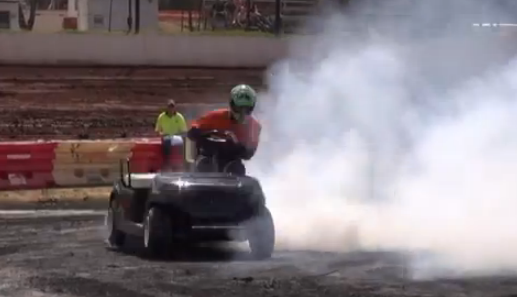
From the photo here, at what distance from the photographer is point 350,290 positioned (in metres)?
10.7

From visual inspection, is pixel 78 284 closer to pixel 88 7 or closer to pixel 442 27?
pixel 442 27

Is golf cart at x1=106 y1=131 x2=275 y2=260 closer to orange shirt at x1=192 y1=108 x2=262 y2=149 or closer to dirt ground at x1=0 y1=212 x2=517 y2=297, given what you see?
dirt ground at x1=0 y1=212 x2=517 y2=297

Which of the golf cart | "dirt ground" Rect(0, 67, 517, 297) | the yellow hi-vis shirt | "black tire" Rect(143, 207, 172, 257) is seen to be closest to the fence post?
the yellow hi-vis shirt

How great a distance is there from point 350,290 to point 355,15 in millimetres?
15699

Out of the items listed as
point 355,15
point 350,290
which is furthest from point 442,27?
point 350,290

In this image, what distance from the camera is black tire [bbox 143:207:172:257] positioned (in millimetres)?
12898

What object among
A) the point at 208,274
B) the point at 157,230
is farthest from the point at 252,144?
the point at 208,274

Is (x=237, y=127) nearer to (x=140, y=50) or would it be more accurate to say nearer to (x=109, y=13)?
(x=140, y=50)

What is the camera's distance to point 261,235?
1301 cm

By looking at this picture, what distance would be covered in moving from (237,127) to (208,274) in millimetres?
2751

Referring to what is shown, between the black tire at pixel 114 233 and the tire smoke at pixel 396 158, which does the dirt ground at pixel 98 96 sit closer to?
the tire smoke at pixel 396 158

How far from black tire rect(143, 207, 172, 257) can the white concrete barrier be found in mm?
23526

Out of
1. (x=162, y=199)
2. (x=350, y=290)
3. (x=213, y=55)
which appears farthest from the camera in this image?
(x=213, y=55)

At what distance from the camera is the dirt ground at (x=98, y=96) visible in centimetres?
3202
